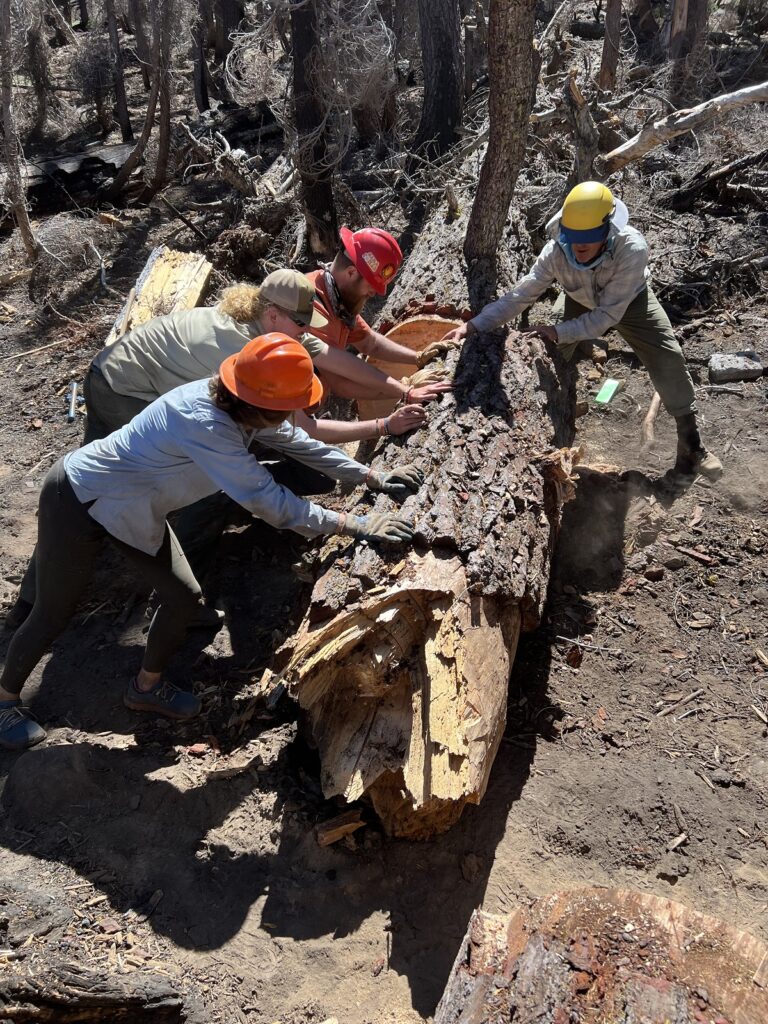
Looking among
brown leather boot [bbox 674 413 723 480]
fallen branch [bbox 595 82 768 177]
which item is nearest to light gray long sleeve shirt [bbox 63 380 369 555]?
brown leather boot [bbox 674 413 723 480]

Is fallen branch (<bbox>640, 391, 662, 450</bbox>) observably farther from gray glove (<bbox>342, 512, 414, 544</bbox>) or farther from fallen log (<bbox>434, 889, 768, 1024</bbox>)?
fallen log (<bbox>434, 889, 768, 1024</bbox>)

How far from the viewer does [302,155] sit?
7750mm

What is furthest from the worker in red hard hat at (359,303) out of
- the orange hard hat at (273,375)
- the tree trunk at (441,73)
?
the tree trunk at (441,73)

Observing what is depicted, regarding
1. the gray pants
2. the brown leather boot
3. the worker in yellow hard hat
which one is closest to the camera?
the gray pants

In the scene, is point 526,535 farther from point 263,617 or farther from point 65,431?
point 65,431

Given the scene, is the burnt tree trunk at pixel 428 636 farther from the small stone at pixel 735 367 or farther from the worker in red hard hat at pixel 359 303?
the small stone at pixel 735 367

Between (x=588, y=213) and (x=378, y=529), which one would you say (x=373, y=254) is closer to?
(x=588, y=213)

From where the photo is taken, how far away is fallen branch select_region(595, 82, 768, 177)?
545 cm

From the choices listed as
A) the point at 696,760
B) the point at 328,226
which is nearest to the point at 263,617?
the point at 696,760

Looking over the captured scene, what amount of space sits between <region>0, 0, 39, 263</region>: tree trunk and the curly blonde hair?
522 cm

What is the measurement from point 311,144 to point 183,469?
547cm

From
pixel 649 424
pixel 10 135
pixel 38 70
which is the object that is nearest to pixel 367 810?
pixel 649 424

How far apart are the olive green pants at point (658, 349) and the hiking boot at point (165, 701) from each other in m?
3.12

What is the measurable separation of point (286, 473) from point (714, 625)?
8.11ft
